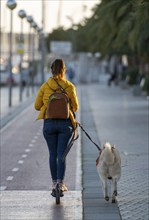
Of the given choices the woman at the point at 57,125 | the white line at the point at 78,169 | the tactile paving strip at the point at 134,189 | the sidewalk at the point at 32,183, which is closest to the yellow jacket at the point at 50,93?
the woman at the point at 57,125

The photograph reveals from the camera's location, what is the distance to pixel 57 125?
34.0 feet

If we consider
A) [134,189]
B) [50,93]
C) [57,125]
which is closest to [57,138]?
[57,125]

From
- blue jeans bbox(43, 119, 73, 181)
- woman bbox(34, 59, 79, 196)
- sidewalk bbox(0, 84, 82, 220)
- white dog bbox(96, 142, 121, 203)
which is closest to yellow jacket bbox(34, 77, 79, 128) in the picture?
woman bbox(34, 59, 79, 196)

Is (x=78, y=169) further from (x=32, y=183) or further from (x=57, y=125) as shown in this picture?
(x=57, y=125)

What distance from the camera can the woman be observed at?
10.4m

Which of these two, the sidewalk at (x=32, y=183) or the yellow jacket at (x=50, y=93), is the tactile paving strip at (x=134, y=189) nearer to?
the sidewalk at (x=32, y=183)

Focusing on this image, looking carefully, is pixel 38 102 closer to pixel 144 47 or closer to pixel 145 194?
pixel 145 194

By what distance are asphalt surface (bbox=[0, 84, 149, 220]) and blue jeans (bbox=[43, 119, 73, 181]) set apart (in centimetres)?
44

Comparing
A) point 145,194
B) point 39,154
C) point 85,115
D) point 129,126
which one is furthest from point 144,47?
point 145,194

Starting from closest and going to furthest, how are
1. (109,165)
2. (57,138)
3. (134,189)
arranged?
(109,165)
(57,138)
(134,189)

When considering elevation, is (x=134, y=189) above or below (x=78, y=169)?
above

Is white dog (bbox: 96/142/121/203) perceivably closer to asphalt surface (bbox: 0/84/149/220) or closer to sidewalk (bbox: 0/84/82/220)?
asphalt surface (bbox: 0/84/149/220)

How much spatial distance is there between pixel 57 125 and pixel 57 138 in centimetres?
23

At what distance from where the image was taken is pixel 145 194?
10.8 metres
